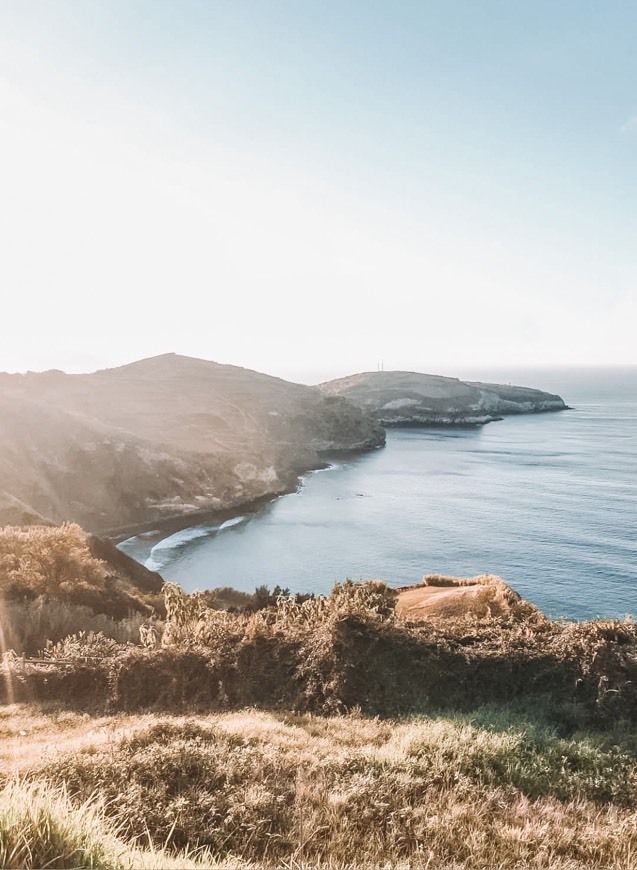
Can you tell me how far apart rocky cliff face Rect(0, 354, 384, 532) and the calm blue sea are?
825 cm

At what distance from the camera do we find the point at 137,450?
88188mm

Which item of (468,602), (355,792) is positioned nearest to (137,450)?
(468,602)

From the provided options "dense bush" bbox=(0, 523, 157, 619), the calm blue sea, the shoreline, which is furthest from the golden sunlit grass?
the shoreline

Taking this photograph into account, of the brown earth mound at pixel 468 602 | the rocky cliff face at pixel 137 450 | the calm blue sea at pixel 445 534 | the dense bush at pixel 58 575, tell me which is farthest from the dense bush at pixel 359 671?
the rocky cliff face at pixel 137 450

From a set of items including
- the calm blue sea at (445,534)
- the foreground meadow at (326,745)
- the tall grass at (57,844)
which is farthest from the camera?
the calm blue sea at (445,534)

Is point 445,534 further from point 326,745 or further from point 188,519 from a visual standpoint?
point 326,745

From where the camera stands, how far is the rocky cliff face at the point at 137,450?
2936 inches

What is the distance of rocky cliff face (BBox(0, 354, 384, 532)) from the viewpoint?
74562mm

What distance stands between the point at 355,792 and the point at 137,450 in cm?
8550

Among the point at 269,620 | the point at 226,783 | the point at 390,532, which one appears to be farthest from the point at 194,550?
the point at 226,783

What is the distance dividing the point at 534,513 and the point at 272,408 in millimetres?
90966

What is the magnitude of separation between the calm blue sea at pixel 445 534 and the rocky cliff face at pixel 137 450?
825 centimetres

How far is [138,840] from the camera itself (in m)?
6.48

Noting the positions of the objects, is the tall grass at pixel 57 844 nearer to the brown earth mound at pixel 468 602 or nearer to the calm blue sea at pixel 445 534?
the brown earth mound at pixel 468 602
